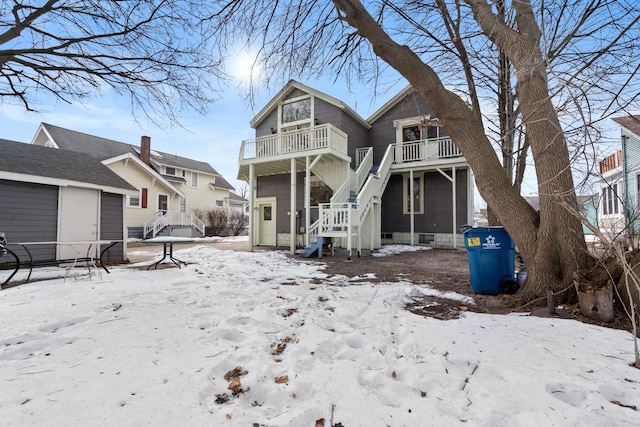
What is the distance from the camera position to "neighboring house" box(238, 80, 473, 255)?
1059 centimetres

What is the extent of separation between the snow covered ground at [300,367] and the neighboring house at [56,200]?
4939 millimetres

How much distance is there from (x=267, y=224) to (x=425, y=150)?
25.5ft

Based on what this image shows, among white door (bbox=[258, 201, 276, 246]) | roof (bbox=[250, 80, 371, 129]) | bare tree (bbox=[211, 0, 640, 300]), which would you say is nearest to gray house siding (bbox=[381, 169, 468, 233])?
roof (bbox=[250, 80, 371, 129])

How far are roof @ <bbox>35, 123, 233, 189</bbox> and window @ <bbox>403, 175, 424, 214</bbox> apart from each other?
1723 centimetres

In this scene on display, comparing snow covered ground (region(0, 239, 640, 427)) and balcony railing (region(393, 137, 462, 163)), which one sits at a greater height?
balcony railing (region(393, 137, 462, 163))

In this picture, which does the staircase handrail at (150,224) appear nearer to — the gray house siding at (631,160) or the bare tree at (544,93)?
the bare tree at (544,93)

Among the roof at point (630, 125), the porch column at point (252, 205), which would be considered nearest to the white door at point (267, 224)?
the porch column at point (252, 205)

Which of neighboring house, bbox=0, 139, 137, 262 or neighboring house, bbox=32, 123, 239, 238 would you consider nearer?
neighboring house, bbox=0, 139, 137, 262

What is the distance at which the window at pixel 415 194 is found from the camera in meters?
12.7

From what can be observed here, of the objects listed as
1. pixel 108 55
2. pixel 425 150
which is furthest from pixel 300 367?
pixel 425 150

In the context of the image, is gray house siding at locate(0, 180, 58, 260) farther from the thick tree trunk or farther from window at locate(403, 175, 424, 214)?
window at locate(403, 175, 424, 214)

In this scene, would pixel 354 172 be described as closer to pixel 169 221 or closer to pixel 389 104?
pixel 389 104

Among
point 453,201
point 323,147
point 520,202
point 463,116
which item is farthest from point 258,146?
point 520,202

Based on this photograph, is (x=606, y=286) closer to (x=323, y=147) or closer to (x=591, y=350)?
(x=591, y=350)
